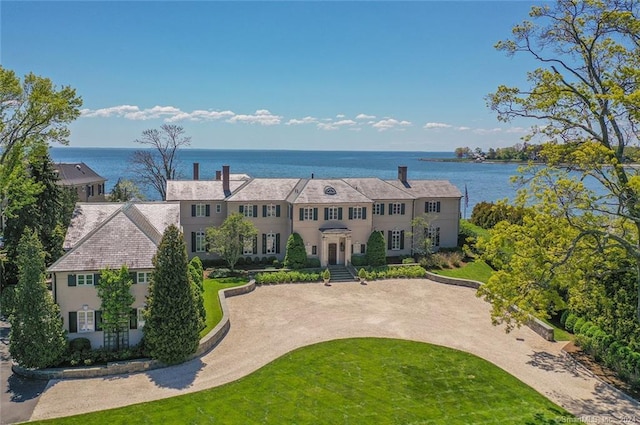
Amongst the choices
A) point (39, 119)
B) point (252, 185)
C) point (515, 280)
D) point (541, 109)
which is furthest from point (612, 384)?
point (39, 119)

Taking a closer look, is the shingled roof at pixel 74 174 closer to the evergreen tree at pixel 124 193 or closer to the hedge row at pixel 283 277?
the evergreen tree at pixel 124 193

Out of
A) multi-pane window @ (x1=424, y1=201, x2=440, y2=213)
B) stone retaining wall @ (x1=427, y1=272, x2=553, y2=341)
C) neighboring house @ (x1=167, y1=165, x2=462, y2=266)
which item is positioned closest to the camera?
stone retaining wall @ (x1=427, y1=272, x2=553, y2=341)

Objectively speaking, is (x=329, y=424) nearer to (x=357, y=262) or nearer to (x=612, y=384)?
(x=612, y=384)

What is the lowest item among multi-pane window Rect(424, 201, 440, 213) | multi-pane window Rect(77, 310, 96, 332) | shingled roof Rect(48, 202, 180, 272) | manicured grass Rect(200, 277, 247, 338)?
manicured grass Rect(200, 277, 247, 338)

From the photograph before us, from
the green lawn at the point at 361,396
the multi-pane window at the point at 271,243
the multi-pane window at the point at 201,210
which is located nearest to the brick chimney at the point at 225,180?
the multi-pane window at the point at 201,210

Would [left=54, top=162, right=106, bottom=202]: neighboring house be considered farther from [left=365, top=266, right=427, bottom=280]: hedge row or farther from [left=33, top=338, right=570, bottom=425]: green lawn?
[left=33, top=338, right=570, bottom=425]: green lawn

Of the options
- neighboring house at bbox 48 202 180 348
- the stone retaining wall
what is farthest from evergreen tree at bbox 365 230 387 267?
neighboring house at bbox 48 202 180 348

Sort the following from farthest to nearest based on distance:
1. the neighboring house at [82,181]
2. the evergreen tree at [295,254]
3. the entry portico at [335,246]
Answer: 1. the neighboring house at [82,181]
2. the entry portico at [335,246]
3. the evergreen tree at [295,254]
